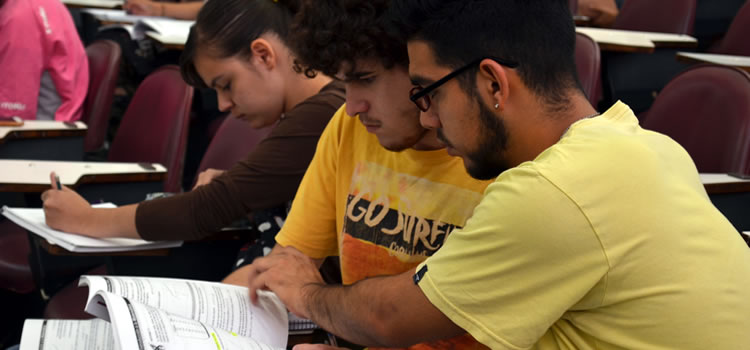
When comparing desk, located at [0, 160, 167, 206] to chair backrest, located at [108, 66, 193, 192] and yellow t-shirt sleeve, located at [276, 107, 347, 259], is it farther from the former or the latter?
yellow t-shirt sleeve, located at [276, 107, 347, 259]

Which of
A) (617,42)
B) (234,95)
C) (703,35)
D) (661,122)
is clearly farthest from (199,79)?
(703,35)

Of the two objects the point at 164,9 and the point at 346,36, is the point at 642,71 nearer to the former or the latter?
the point at 346,36

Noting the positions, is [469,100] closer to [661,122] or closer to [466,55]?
[466,55]

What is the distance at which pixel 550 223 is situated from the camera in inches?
28.8

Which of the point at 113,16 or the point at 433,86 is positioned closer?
the point at 433,86

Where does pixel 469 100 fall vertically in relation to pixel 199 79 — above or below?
above

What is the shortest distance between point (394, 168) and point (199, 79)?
0.74 m

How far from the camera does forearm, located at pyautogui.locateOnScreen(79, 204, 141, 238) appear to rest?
5.35 ft

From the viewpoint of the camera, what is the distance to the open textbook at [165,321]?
39.0 inches

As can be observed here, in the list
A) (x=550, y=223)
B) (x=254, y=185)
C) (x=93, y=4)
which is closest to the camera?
(x=550, y=223)

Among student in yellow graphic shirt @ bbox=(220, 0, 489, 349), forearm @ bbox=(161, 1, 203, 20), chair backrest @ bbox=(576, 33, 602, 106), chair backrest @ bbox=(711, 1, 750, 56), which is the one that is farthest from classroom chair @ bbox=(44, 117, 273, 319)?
forearm @ bbox=(161, 1, 203, 20)

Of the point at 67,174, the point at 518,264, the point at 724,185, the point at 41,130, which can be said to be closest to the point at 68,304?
the point at 67,174

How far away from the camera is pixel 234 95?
1.70 m

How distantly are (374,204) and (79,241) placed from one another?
736 millimetres
